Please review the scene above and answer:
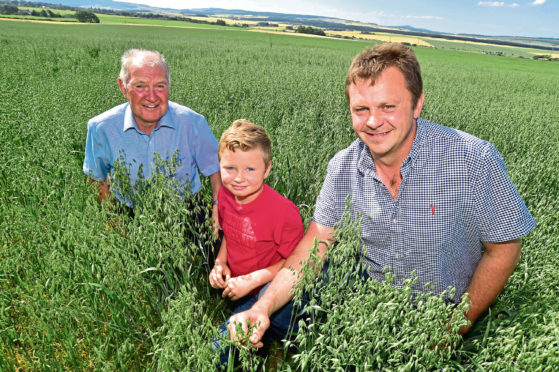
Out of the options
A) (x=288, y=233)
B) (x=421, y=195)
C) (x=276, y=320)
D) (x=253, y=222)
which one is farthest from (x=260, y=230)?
(x=421, y=195)

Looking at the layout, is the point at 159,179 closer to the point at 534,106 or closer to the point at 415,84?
the point at 415,84

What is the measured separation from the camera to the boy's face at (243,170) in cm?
211

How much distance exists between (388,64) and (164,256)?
1487 millimetres

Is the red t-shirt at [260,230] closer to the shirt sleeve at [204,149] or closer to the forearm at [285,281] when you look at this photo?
the forearm at [285,281]

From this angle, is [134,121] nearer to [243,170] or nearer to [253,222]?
[243,170]

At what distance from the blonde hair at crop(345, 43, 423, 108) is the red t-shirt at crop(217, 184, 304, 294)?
35.3 inches

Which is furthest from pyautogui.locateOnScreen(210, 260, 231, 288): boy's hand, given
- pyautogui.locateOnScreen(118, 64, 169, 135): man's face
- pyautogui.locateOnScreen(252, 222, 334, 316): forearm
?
pyautogui.locateOnScreen(118, 64, 169, 135): man's face

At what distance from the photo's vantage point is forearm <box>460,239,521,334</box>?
177 cm

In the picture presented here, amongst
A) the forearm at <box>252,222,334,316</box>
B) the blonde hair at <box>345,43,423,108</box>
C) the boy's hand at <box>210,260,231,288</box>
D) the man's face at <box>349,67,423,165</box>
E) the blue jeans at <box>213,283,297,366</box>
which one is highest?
the blonde hair at <box>345,43,423,108</box>

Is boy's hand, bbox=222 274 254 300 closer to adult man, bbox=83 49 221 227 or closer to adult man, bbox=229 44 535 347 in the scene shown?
adult man, bbox=229 44 535 347

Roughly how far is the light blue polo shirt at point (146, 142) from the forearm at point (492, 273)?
2.11 m

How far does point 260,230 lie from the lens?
2.17 meters

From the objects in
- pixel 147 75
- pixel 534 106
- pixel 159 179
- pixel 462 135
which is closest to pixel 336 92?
pixel 534 106

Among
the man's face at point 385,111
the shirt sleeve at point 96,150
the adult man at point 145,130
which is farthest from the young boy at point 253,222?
the shirt sleeve at point 96,150
